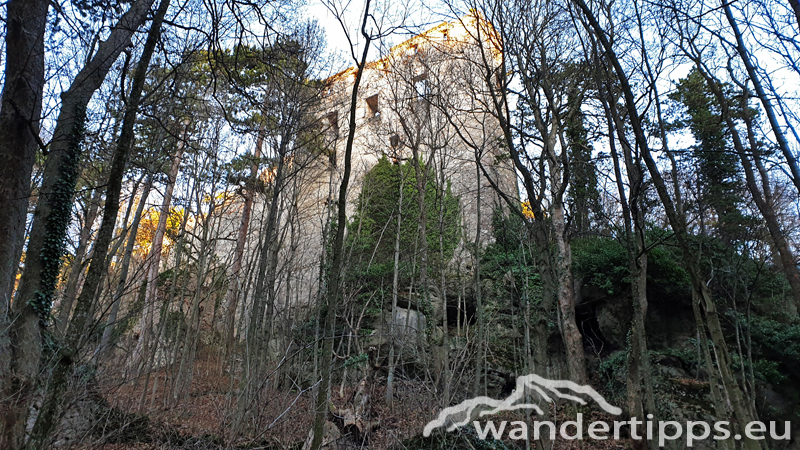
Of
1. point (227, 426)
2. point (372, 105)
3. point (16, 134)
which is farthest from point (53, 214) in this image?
point (372, 105)

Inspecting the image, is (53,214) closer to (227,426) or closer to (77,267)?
(77,267)

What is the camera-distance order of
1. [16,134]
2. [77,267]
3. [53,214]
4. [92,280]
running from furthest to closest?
[77,267], [53,214], [16,134], [92,280]

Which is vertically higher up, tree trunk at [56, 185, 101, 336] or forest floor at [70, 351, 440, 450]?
tree trunk at [56, 185, 101, 336]

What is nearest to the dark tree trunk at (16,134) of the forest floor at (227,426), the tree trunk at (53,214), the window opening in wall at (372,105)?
the tree trunk at (53,214)

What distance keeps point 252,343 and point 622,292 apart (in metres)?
9.26

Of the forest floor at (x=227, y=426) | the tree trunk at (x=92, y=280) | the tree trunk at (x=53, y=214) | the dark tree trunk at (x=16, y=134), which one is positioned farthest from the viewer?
the tree trunk at (x=53, y=214)

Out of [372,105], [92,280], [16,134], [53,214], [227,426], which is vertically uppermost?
[372,105]

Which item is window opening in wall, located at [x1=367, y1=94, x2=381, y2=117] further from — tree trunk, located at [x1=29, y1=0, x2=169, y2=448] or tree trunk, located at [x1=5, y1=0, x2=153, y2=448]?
tree trunk, located at [x1=29, y1=0, x2=169, y2=448]

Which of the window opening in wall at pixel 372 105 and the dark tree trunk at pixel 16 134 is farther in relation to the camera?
the window opening in wall at pixel 372 105

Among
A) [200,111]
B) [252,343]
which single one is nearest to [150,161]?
[200,111]

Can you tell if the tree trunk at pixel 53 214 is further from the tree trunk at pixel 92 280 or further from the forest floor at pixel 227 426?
the tree trunk at pixel 92 280

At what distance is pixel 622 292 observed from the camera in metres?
10.9

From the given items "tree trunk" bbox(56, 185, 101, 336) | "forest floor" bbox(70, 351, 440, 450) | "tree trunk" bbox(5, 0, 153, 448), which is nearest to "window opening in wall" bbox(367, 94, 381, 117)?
"tree trunk" bbox(56, 185, 101, 336)

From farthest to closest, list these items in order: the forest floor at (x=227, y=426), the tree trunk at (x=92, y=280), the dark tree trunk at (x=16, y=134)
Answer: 1. the forest floor at (x=227, y=426)
2. the dark tree trunk at (x=16, y=134)
3. the tree trunk at (x=92, y=280)
